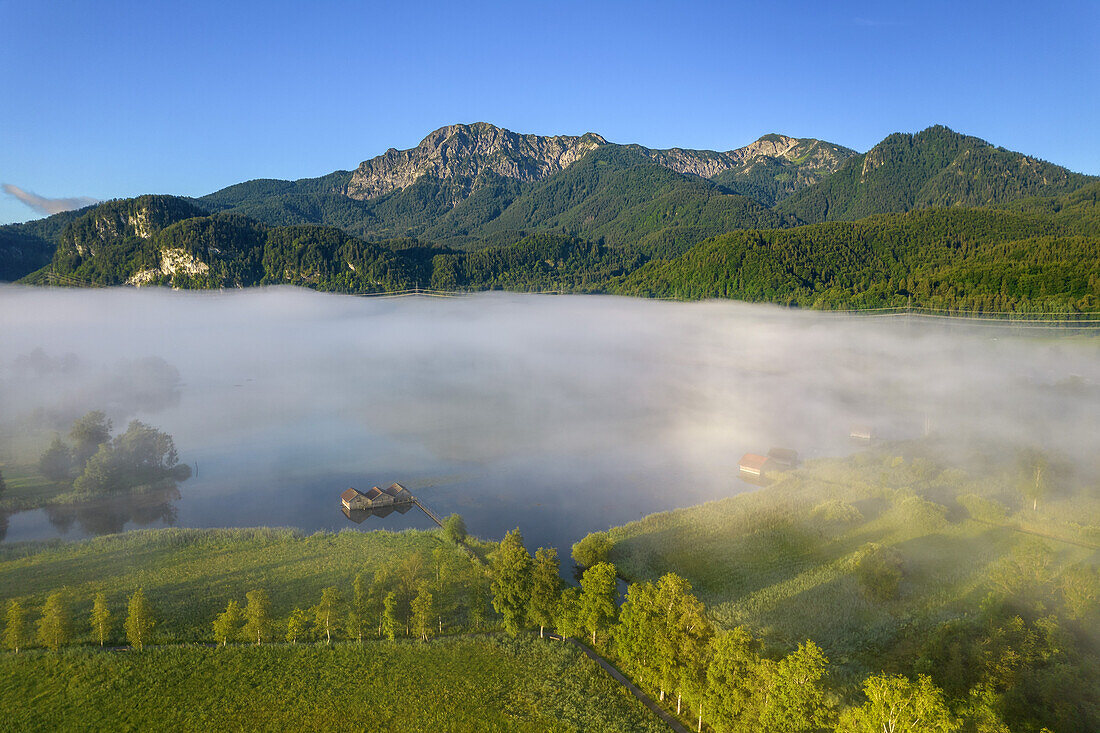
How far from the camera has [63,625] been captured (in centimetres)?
3428

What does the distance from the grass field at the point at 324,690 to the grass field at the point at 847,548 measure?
1248cm

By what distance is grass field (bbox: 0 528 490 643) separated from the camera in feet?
130

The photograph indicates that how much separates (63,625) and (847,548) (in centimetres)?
5553

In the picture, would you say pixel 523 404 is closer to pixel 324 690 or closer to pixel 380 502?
pixel 380 502

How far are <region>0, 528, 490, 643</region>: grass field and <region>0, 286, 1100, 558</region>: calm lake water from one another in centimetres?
538

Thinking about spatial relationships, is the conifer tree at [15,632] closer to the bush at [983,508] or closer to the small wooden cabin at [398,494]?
the small wooden cabin at [398,494]

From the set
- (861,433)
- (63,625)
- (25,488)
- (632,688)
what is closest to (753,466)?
(861,433)

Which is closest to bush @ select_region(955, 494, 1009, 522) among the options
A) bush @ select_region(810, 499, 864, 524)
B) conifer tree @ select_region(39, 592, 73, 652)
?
bush @ select_region(810, 499, 864, 524)

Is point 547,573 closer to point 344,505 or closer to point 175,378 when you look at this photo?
point 344,505

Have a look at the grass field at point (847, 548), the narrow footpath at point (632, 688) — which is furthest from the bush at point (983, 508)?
the narrow footpath at point (632, 688)

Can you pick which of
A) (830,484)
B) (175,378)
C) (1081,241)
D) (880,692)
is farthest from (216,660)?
(1081,241)

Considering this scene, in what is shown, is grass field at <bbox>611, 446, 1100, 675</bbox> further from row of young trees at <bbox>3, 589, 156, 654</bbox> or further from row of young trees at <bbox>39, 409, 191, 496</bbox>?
row of young trees at <bbox>39, 409, 191, 496</bbox>

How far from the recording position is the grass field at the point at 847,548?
38531mm

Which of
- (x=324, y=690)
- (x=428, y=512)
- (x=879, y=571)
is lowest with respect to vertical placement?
(x=428, y=512)
